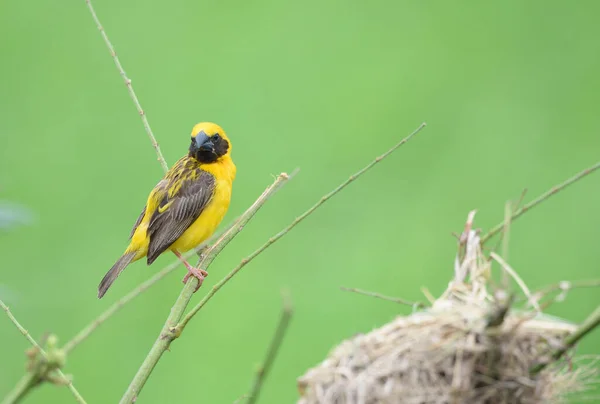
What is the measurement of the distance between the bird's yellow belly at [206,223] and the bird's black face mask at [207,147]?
13 cm

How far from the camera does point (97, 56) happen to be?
807cm

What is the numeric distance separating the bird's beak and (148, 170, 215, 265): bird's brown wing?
0.42 ft

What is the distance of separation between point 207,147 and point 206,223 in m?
0.34

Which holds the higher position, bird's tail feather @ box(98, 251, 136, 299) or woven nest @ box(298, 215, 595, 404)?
bird's tail feather @ box(98, 251, 136, 299)

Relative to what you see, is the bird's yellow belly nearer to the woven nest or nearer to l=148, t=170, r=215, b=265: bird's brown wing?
l=148, t=170, r=215, b=265: bird's brown wing

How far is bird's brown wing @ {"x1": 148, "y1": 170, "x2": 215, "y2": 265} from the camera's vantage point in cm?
392

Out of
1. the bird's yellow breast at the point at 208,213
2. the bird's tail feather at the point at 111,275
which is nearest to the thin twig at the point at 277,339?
the bird's tail feather at the point at 111,275

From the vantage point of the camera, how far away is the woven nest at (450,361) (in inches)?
62.4

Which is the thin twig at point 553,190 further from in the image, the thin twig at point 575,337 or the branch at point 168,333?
the branch at point 168,333

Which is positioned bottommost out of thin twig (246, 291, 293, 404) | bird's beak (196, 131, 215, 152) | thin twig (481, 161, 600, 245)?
thin twig (246, 291, 293, 404)

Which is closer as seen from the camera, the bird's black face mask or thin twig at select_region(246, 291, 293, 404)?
thin twig at select_region(246, 291, 293, 404)

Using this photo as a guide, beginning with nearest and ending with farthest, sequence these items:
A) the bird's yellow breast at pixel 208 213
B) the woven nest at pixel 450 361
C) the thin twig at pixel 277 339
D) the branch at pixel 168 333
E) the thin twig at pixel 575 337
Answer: the thin twig at pixel 277 339
the thin twig at pixel 575 337
the woven nest at pixel 450 361
the branch at pixel 168 333
the bird's yellow breast at pixel 208 213

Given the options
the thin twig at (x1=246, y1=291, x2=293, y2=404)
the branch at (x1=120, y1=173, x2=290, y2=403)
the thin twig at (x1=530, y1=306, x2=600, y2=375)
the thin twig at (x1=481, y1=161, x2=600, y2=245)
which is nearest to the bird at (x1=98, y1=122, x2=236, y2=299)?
the branch at (x1=120, y1=173, x2=290, y2=403)

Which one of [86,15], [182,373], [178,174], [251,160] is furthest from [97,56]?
[178,174]
